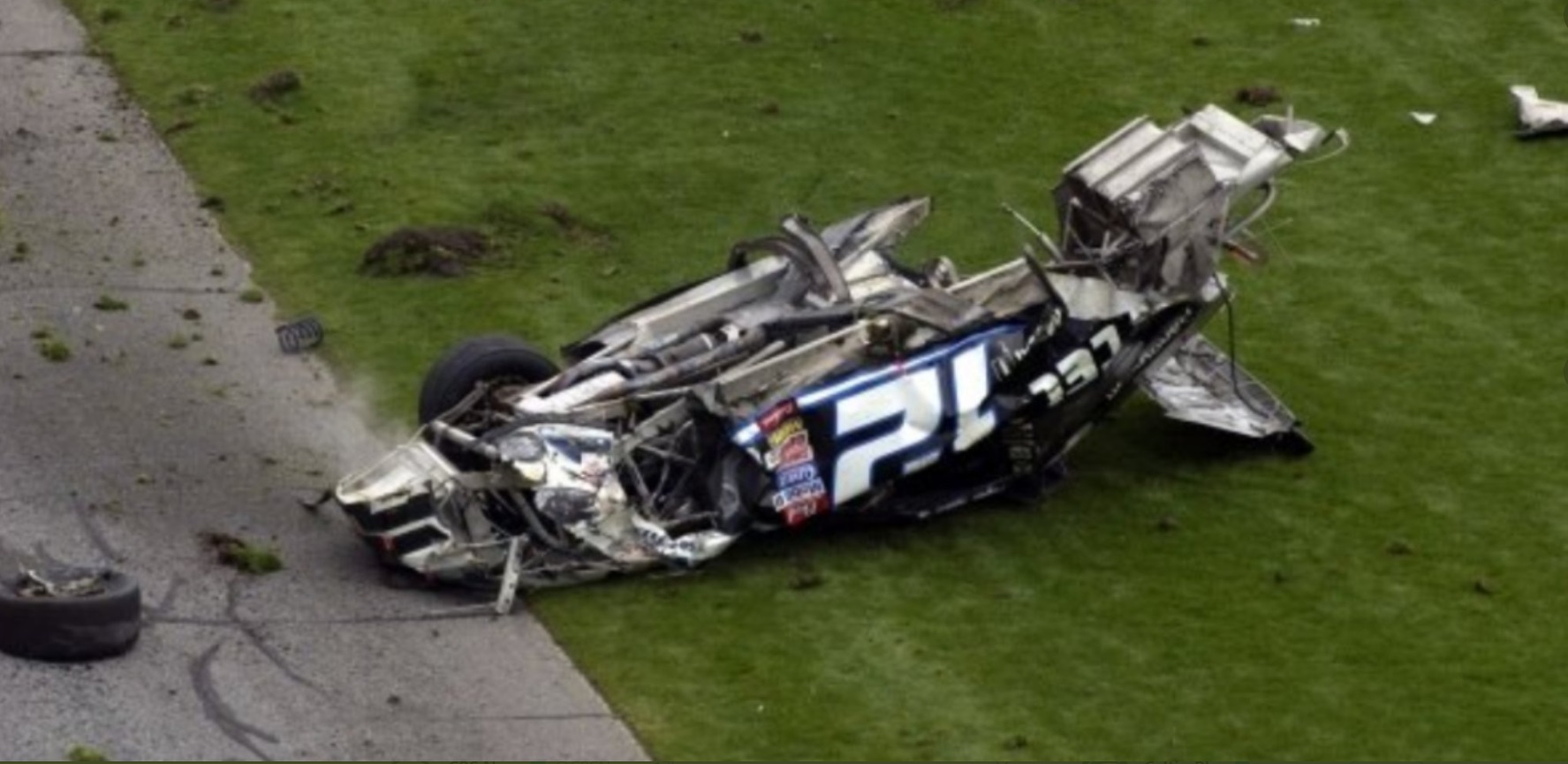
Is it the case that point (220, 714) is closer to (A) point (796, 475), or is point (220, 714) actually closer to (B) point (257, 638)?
(B) point (257, 638)

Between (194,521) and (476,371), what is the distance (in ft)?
6.57

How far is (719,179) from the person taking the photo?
28.6 m

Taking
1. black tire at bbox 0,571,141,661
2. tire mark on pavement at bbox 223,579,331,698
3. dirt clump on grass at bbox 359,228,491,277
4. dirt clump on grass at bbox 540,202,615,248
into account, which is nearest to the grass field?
dirt clump on grass at bbox 540,202,615,248

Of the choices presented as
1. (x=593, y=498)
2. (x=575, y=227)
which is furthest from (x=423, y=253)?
(x=593, y=498)

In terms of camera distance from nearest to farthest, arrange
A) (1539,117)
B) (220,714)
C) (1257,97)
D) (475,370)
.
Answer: (220,714) < (475,370) < (1539,117) < (1257,97)

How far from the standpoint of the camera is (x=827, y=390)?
20.9m

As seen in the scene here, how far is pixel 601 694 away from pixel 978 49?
43.8 ft

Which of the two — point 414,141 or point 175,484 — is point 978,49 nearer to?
point 414,141

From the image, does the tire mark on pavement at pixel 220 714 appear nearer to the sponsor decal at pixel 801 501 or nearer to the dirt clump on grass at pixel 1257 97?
the sponsor decal at pixel 801 501

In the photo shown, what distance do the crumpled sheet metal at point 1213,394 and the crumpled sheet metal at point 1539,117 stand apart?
6978mm

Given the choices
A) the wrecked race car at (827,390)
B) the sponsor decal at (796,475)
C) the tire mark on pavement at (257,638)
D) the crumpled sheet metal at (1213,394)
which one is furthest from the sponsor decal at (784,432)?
the tire mark on pavement at (257,638)

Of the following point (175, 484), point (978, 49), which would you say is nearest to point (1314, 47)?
point (978, 49)

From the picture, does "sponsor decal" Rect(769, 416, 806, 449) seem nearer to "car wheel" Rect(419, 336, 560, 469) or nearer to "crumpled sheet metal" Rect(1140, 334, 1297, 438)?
"car wheel" Rect(419, 336, 560, 469)

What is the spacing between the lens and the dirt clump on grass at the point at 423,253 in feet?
86.7
